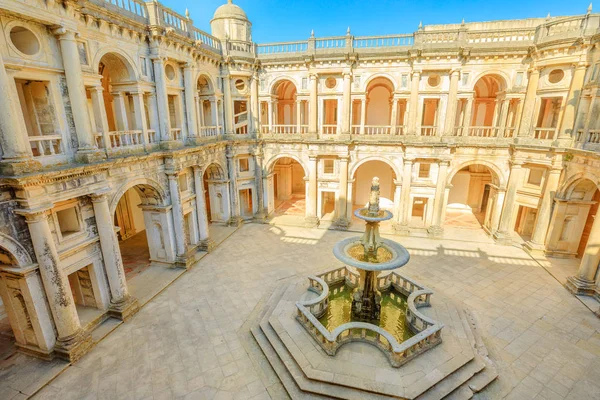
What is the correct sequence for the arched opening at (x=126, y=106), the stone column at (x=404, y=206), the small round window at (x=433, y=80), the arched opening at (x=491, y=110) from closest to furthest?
1. the arched opening at (x=126, y=106)
2. the arched opening at (x=491, y=110)
3. the small round window at (x=433, y=80)
4. the stone column at (x=404, y=206)

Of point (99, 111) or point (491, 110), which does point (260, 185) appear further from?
point (491, 110)

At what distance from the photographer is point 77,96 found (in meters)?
10.5

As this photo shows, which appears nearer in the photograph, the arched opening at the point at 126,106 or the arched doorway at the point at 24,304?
the arched doorway at the point at 24,304

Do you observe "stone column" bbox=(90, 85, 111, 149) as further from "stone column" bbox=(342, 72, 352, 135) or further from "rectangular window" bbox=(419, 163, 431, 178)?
"rectangular window" bbox=(419, 163, 431, 178)

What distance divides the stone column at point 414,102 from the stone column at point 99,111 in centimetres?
1743

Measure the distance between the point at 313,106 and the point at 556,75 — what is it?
14.5m

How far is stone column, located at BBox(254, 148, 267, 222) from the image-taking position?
2305 centimetres

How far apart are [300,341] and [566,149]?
1754cm

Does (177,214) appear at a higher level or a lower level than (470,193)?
higher

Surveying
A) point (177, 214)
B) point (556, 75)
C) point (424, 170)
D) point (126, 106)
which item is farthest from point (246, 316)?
point (556, 75)

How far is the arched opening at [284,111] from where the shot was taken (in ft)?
73.4

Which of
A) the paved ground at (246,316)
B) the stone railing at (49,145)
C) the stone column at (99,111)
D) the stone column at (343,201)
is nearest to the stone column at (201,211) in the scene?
the paved ground at (246,316)

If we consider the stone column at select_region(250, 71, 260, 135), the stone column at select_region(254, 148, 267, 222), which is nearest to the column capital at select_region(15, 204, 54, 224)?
the stone column at select_region(254, 148, 267, 222)

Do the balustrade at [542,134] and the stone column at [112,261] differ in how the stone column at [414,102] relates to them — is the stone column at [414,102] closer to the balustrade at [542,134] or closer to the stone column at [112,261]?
the balustrade at [542,134]
